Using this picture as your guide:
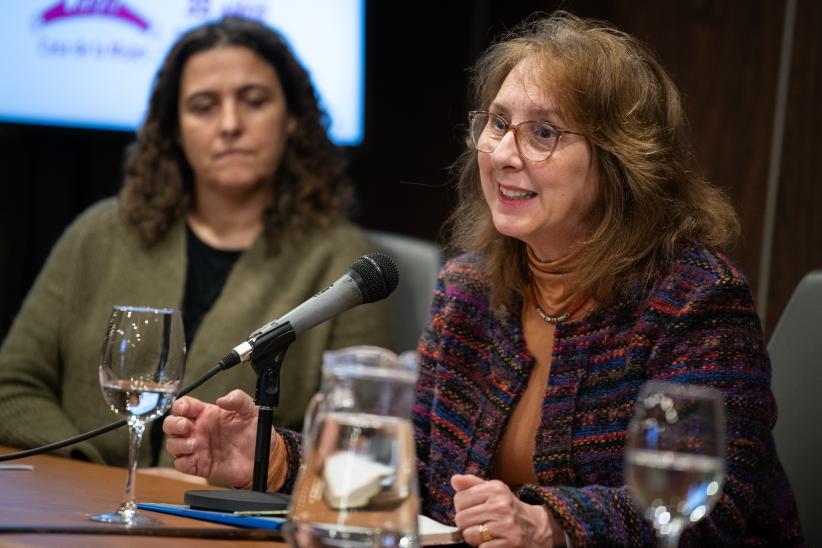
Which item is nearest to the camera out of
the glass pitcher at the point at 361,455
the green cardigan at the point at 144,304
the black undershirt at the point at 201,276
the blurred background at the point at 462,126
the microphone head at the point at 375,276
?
the glass pitcher at the point at 361,455

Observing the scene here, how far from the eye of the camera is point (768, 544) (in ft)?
5.58

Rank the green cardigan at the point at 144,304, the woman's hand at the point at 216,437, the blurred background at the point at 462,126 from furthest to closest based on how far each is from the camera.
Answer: the blurred background at the point at 462,126 < the green cardigan at the point at 144,304 < the woman's hand at the point at 216,437

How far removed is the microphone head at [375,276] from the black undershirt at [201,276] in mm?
1304

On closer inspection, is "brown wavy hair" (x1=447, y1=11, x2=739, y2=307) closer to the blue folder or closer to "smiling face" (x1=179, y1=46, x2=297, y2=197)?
the blue folder

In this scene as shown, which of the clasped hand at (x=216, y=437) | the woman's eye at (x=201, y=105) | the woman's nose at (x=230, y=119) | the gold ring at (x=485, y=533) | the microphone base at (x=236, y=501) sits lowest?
the gold ring at (x=485, y=533)

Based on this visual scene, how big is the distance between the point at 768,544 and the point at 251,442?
774mm

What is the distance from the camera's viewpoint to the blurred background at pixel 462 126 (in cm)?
312

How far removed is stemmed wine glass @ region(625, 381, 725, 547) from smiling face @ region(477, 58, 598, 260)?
2.68 feet

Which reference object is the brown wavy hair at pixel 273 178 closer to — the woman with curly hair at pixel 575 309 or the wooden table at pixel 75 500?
the woman with curly hair at pixel 575 309

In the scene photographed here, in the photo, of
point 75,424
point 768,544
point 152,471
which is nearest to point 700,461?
point 768,544

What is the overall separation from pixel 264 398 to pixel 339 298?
0.51 feet

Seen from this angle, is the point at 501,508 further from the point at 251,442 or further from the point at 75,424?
the point at 75,424

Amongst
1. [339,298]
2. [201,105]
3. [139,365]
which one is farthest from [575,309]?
[201,105]

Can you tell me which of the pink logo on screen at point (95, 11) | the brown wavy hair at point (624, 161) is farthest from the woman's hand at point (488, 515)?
the pink logo on screen at point (95, 11)
